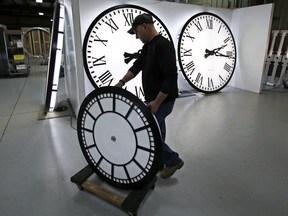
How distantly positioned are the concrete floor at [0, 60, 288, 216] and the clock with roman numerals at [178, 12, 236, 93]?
977 mm

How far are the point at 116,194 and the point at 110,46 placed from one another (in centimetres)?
257

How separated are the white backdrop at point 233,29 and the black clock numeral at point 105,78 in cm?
17

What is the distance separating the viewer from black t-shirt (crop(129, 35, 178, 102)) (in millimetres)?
1572

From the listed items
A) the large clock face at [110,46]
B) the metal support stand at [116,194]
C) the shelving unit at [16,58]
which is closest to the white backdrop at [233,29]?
the large clock face at [110,46]

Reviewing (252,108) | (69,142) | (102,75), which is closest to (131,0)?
(102,75)

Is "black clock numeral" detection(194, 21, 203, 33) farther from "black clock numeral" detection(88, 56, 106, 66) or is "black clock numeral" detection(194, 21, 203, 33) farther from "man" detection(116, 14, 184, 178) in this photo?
"man" detection(116, 14, 184, 178)

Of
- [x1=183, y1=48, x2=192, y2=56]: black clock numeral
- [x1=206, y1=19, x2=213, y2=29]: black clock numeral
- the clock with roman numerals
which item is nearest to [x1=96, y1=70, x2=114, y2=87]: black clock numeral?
the clock with roman numerals

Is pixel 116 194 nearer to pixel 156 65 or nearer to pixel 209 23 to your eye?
pixel 156 65

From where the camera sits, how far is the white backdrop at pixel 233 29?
3.38 meters

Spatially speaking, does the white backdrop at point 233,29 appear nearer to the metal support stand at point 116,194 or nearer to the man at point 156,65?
the metal support stand at point 116,194

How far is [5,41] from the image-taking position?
7.37 meters

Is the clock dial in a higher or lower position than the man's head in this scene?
lower

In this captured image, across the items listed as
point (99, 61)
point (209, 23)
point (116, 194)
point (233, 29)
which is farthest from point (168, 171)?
point (233, 29)

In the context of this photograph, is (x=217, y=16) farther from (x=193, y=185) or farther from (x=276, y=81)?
(x=193, y=185)
